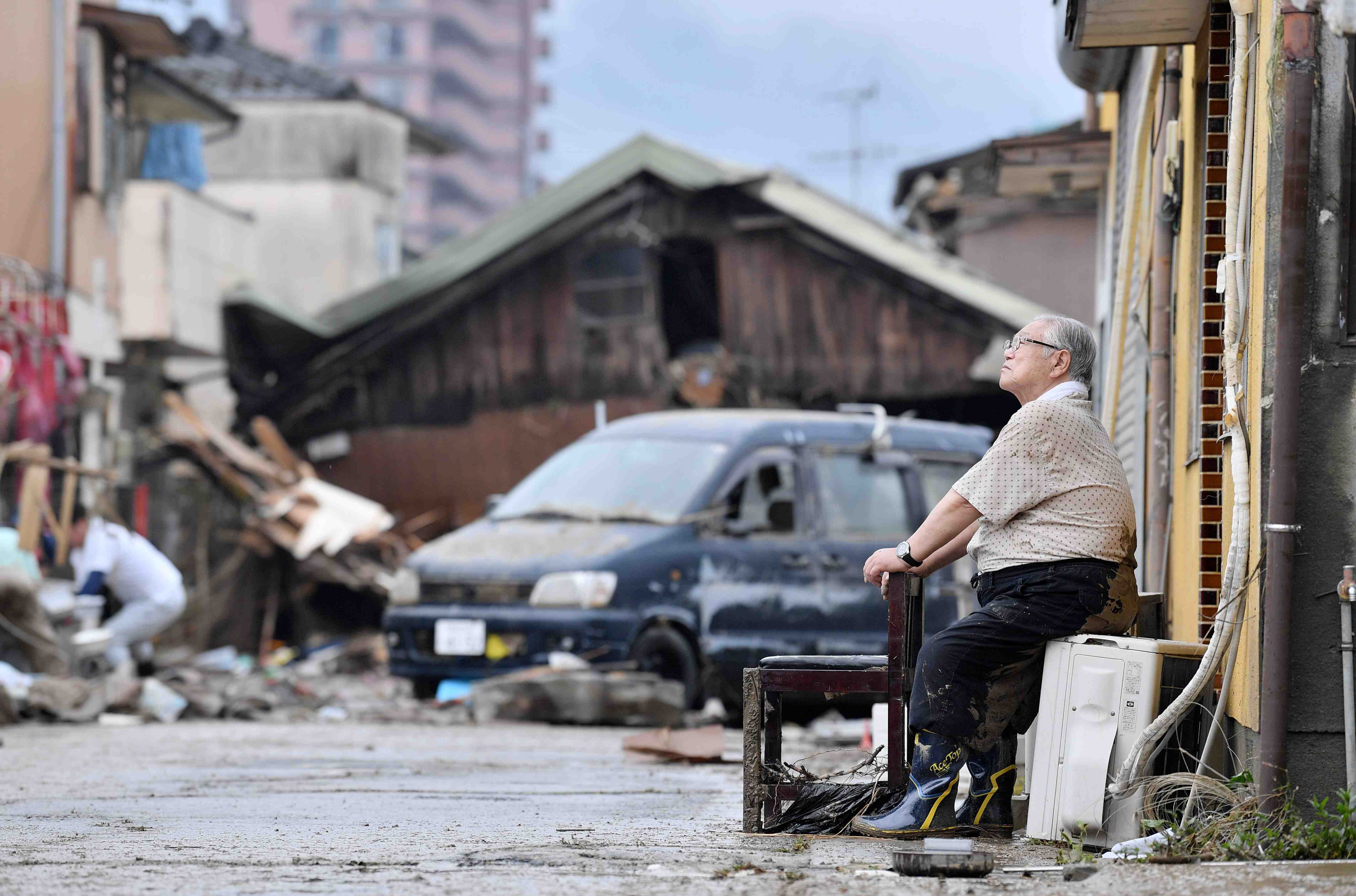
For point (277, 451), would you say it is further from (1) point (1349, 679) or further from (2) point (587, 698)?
(1) point (1349, 679)

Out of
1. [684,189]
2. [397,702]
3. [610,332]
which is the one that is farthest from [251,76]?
[397,702]

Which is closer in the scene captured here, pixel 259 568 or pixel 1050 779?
pixel 1050 779

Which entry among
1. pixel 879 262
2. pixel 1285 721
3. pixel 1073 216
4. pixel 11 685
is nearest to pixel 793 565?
pixel 11 685

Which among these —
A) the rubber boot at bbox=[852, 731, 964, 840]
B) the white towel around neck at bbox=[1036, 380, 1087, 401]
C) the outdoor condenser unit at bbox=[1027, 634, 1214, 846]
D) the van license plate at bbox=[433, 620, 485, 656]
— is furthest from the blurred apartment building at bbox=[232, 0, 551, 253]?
the outdoor condenser unit at bbox=[1027, 634, 1214, 846]

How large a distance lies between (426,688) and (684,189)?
11.1 m

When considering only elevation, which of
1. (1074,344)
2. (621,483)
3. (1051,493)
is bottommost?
(621,483)

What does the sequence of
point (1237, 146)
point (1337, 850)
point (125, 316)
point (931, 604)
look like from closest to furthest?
point (1337, 850) < point (1237, 146) < point (931, 604) < point (125, 316)

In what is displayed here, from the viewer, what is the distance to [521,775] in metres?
8.23

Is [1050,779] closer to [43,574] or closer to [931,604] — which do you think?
Answer: [931,604]

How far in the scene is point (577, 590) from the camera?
37.9 ft

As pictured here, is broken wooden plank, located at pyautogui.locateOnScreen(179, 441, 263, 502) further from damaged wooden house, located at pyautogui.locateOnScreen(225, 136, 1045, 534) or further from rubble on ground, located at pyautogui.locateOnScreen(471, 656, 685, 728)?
rubble on ground, located at pyautogui.locateOnScreen(471, 656, 685, 728)

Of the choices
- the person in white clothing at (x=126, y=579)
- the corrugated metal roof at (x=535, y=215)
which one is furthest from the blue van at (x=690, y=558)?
the corrugated metal roof at (x=535, y=215)

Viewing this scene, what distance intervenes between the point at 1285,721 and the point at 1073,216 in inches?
818

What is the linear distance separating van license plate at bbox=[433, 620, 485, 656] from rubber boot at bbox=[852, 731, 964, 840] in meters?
6.24
